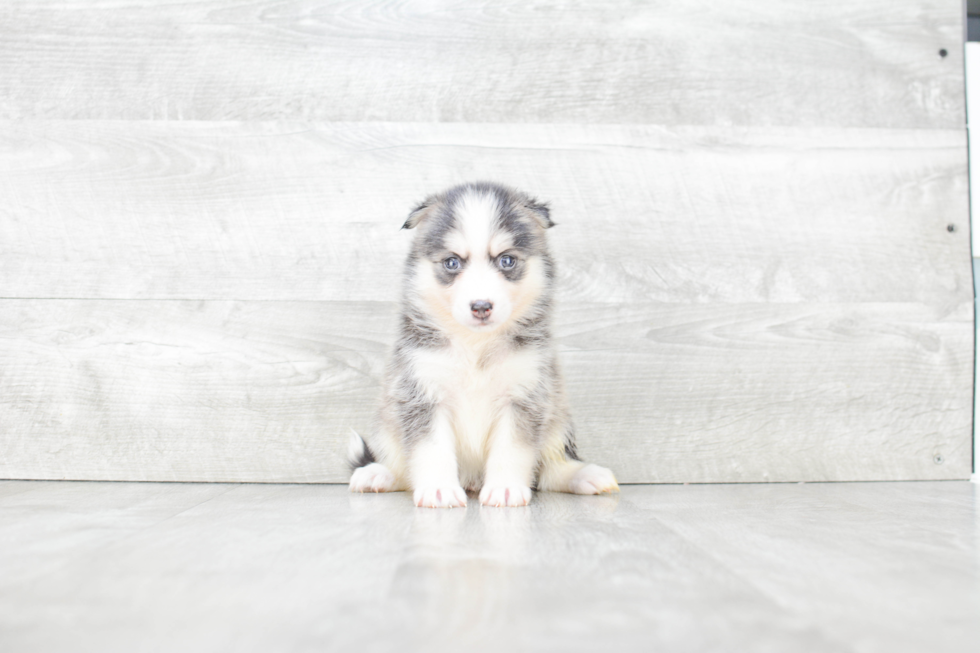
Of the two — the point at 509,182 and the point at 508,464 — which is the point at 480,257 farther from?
the point at 509,182

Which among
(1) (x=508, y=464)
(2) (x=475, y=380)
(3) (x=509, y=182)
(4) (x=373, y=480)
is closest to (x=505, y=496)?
(1) (x=508, y=464)

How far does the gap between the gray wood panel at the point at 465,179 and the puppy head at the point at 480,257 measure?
42cm

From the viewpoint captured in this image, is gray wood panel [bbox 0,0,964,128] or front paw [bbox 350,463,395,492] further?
gray wood panel [bbox 0,0,964,128]

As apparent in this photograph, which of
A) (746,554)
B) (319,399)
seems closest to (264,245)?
(319,399)

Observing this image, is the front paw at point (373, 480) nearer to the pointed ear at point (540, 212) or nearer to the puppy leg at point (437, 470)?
the puppy leg at point (437, 470)

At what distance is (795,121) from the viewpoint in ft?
8.02

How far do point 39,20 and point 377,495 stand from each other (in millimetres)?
1937

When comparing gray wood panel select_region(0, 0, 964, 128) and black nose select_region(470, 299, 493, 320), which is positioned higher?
gray wood panel select_region(0, 0, 964, 128)

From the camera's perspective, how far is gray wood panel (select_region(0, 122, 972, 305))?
2312mm

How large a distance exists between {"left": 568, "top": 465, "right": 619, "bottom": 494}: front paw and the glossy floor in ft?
0.66

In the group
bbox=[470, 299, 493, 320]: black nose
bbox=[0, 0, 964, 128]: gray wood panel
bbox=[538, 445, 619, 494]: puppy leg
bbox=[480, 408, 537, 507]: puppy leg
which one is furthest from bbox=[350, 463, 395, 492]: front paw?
bbox=[0, 0, 964, 128]: gray wood panel

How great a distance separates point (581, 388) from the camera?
2.35 m

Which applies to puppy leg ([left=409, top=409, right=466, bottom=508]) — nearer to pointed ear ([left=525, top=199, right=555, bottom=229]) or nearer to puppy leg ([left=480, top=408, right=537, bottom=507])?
puppy leg ([left=480, top=408, right=537, bottom=507])

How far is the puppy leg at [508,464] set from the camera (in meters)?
1.76
